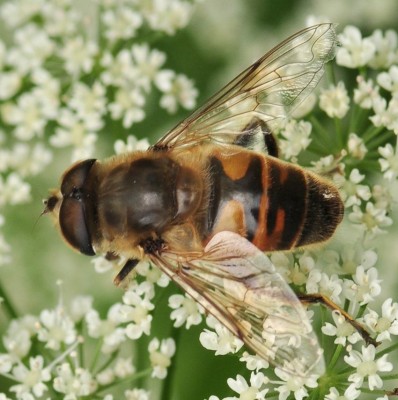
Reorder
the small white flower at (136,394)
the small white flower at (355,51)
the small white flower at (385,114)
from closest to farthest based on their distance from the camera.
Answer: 1. the small white flower at (136,394)
2. the small white flower at (385,114)
3. the small white flower at (355,51)

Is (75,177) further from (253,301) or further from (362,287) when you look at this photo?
(362,287)

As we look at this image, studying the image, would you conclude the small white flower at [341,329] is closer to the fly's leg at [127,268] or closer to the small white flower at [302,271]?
the small white flower at [302,271]

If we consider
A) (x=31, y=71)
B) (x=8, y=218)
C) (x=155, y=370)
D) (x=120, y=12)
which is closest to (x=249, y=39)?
(x=120, y=12)

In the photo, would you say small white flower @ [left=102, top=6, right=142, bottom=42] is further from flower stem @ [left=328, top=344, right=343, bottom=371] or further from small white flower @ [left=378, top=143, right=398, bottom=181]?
flower stem @ [left=328, top=344, right=343, bottom=371]

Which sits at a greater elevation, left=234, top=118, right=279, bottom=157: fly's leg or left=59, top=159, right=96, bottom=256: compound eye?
left=59, top=159, right=96, bottom=256: compound eye

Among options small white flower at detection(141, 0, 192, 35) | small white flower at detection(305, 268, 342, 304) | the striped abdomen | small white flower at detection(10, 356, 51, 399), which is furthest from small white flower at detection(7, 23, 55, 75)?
small white flower at detection(305, 268, 342, 304)

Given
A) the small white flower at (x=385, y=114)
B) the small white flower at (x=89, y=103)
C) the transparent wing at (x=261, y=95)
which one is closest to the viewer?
the transparent wing at (x=261, y=95)

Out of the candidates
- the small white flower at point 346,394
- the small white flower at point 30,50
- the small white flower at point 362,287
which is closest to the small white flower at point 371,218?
the small white flower at point 362,287
